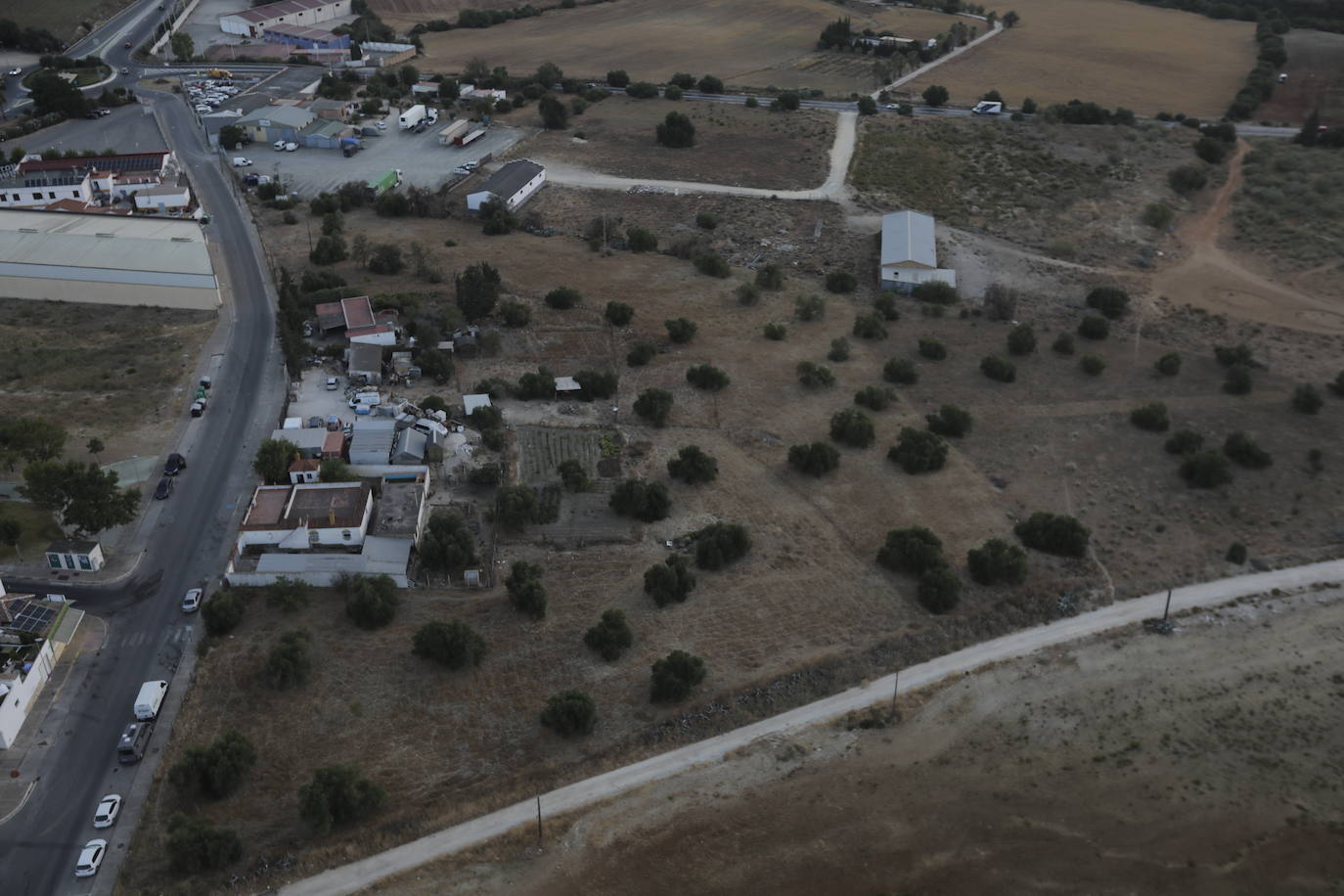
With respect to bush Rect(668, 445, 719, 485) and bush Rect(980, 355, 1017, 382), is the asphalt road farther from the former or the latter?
bush Rect(980, 355, 1017, 382)

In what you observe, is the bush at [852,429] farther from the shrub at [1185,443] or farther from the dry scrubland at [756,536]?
the shrub at [1185,443]

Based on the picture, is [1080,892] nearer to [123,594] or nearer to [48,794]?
[48,794]

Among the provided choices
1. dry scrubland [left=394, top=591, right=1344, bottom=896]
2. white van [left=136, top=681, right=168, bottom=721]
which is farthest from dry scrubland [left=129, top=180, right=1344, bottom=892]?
dry scrubland [left=394, top=591, right=1344, bottom=896]

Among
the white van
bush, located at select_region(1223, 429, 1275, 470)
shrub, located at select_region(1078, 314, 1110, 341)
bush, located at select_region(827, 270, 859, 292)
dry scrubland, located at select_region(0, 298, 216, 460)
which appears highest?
dry scrubland, located at select_region(0, 298, 216, 460)

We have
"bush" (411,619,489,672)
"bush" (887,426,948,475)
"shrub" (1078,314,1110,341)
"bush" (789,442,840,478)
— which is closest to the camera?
"bush" (411,619,489,672)

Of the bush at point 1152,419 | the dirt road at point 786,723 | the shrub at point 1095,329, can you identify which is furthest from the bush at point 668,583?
the shrub at point 1095,329

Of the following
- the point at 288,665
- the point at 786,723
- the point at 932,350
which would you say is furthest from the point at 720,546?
the point at 932,350

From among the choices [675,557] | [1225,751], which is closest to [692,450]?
[675,557]

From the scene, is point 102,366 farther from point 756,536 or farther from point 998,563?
point 998,563
